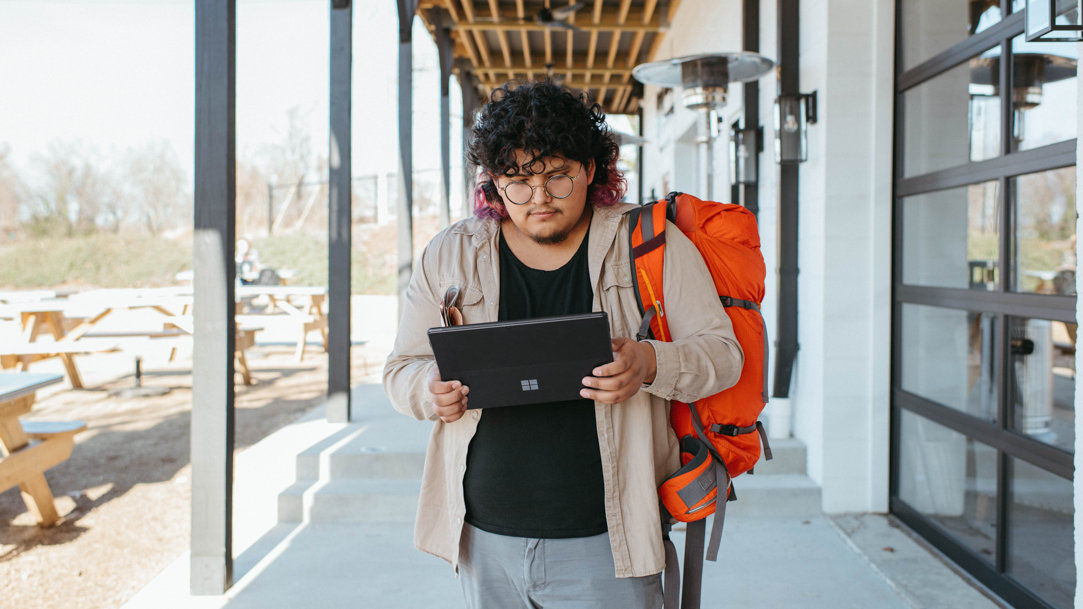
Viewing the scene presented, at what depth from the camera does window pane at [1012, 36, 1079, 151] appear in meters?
2.28

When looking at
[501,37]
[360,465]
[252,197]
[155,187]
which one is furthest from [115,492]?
[252,197]

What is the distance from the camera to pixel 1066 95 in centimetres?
229

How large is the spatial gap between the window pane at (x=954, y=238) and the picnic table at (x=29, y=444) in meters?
3.83

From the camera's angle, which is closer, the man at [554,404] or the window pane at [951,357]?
the man at [554,404]

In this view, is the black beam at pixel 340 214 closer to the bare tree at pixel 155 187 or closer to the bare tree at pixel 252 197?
the bare tree at pixel 252 197

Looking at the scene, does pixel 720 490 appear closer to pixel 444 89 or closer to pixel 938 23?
pixel 938 23

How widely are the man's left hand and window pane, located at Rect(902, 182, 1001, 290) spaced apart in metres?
1.96

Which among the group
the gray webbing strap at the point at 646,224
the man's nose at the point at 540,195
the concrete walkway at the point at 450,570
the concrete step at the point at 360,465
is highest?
the man's nose at the point at 540,195

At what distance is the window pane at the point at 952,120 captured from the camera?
274 cm

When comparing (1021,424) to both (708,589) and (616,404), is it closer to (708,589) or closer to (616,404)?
(708,589)

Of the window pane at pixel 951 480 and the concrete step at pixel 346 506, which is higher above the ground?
the window pane at pixel 951 480

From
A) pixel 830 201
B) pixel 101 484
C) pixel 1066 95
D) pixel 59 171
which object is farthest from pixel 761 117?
pixel 59 171

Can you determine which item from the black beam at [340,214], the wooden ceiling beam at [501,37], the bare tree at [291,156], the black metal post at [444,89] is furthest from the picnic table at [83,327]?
the bare tree at [291,156]

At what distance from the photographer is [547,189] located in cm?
138
